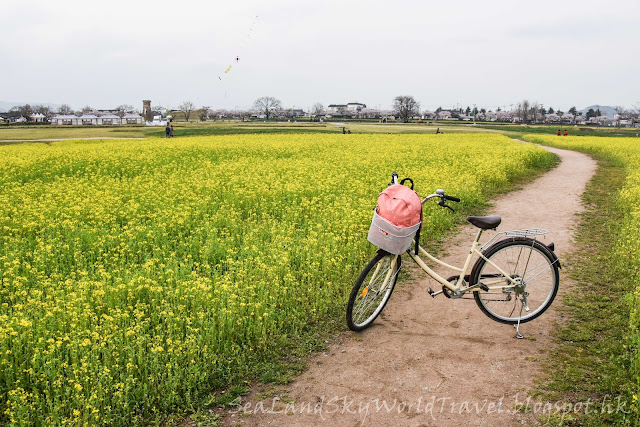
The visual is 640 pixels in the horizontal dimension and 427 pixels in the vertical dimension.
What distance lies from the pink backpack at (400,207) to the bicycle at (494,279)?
0.99 ft

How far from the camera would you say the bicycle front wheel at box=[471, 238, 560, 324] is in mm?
5371

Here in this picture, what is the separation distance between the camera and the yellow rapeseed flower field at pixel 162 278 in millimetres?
4301

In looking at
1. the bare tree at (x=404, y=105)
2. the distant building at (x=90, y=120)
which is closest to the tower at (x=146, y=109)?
the distant building at (x=90, y=120)

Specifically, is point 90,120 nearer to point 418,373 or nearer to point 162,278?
point 162,278

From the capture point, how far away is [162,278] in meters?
6.49

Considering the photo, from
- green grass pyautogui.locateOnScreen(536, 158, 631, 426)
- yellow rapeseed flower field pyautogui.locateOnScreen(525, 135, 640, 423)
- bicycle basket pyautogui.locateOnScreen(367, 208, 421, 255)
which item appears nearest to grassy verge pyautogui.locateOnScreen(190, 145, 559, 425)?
bicycle basket pyautogui.locateOnScreen(367, 208, 421, 255)

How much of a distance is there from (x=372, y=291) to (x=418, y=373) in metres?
1.20

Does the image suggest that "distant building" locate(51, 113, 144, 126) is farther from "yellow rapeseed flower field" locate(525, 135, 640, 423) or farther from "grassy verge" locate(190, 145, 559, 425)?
"grassy verge" locate(190, 145, 559, 425)

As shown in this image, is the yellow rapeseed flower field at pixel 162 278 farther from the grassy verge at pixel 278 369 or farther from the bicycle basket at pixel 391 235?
the bicycle basket at pixel 391 235

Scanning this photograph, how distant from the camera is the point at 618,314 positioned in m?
5.91

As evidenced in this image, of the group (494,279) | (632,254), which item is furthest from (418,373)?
(632,254)

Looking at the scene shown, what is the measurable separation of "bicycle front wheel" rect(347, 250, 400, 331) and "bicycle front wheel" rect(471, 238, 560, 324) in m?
0.97

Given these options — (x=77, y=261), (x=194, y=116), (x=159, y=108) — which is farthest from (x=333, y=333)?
(x=159, y=108)

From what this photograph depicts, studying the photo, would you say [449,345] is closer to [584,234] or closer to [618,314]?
[618,314]
